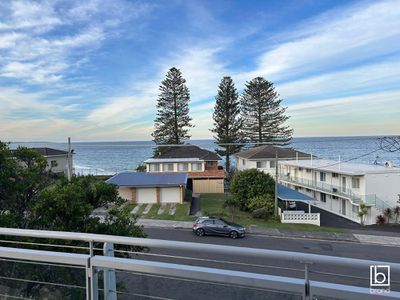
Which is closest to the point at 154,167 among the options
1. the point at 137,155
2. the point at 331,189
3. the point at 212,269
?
the point at 331,189

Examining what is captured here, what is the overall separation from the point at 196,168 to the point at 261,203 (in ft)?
42.9

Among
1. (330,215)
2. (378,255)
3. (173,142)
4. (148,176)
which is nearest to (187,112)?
(173,142)

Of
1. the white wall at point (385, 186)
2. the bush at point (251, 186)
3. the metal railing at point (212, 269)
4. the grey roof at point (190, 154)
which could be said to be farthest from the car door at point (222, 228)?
the grey roof at point (190, 154)

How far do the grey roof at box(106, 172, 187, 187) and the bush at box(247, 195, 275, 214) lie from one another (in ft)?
20.8

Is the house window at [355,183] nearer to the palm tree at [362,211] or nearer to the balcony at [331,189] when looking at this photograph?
the balcony at [331,189]

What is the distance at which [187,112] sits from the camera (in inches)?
1998

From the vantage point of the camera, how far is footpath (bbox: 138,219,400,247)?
2093 cm

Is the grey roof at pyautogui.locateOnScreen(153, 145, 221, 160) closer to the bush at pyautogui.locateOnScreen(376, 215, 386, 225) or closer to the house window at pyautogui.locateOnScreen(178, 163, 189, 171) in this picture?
the house window at pyautogui.locateOnScreen(178, 163, 189, 171)

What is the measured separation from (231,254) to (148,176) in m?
31.5

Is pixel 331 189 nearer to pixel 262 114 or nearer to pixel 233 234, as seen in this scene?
pixel 233 234

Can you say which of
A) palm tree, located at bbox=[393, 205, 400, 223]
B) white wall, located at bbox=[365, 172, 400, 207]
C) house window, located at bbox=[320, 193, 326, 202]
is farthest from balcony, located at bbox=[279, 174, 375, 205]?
palm tree, located at bbox=[393, 205, 400, 223]

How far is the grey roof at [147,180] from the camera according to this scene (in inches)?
1172

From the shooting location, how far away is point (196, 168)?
126ft

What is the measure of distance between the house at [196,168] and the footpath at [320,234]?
13.7 meters
